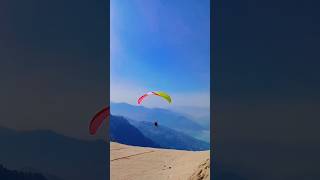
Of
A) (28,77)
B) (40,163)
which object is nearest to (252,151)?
(40,163)

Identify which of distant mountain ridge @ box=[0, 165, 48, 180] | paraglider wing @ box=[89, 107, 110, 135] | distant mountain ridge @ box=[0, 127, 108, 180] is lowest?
distant mountain ridge @ box=[0, 165, 48, 180]

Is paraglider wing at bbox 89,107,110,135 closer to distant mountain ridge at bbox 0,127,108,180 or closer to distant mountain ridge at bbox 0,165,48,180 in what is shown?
distant mountain ridge at bbox 0,127,108,180

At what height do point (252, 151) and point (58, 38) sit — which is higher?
point (58, 38)

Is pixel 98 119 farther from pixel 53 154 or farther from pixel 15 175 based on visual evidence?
pixel 15 175

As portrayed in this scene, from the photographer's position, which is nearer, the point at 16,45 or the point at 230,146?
the point at 230,146

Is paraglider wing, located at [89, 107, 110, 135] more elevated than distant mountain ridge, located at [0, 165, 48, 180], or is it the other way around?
paraglider wing, located at [89, 107, 110, 135]

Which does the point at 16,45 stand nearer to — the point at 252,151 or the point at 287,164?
the point at 252,151

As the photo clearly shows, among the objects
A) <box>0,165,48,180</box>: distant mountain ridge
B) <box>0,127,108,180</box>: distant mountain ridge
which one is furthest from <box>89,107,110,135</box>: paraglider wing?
<box>0,165,48,180</box>: distant mountain ridge

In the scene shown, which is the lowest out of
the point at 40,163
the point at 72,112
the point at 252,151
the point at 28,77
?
the point at 40,163
